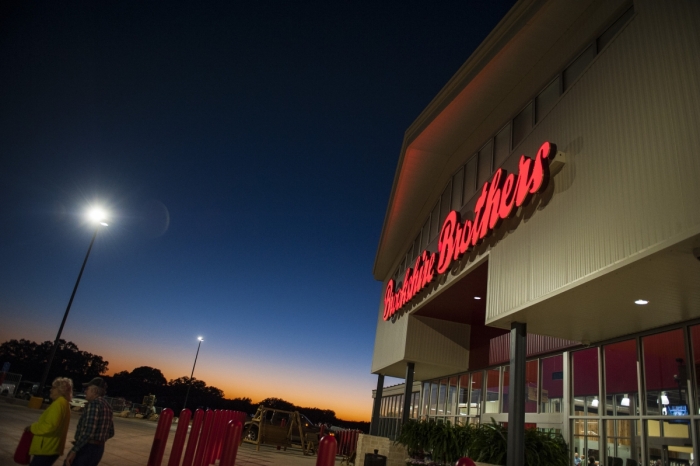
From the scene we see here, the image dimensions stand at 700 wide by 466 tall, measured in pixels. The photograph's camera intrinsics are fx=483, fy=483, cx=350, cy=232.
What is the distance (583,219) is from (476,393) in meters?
11.9

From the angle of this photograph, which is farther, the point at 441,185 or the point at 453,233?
the point at 441,185

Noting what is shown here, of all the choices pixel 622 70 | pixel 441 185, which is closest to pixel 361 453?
pixel 441 185

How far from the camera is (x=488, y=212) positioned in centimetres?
1205

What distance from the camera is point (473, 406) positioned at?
1844 cm

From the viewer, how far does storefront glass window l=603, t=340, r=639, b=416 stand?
1062 cm

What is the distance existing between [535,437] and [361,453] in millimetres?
9034

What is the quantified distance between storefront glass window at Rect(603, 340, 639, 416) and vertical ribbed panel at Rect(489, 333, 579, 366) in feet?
4.38

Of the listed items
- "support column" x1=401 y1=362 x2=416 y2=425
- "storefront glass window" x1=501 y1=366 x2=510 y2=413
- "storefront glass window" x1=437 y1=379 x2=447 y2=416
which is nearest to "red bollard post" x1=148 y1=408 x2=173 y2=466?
"storefront glass window" x1=501 y1=366 x2=510 y2=413

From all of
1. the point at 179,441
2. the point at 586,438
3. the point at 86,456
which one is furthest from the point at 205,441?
the point at 586,438

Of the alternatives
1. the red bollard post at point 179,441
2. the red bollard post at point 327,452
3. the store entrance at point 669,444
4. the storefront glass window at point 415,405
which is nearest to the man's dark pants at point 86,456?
the red bollard post at point 179,441

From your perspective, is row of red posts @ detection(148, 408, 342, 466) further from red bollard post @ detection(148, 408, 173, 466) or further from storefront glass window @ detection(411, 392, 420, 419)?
storefront glass window @ detection(411, 392, 420, 419)

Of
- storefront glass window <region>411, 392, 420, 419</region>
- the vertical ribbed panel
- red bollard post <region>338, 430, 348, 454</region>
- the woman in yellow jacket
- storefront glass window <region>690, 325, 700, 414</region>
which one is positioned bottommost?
red bollard post <region>338, 430, 348, 454</region>

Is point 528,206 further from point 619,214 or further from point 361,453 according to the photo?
point 361,453

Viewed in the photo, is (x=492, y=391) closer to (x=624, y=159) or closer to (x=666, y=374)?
(x=666, y=374)
